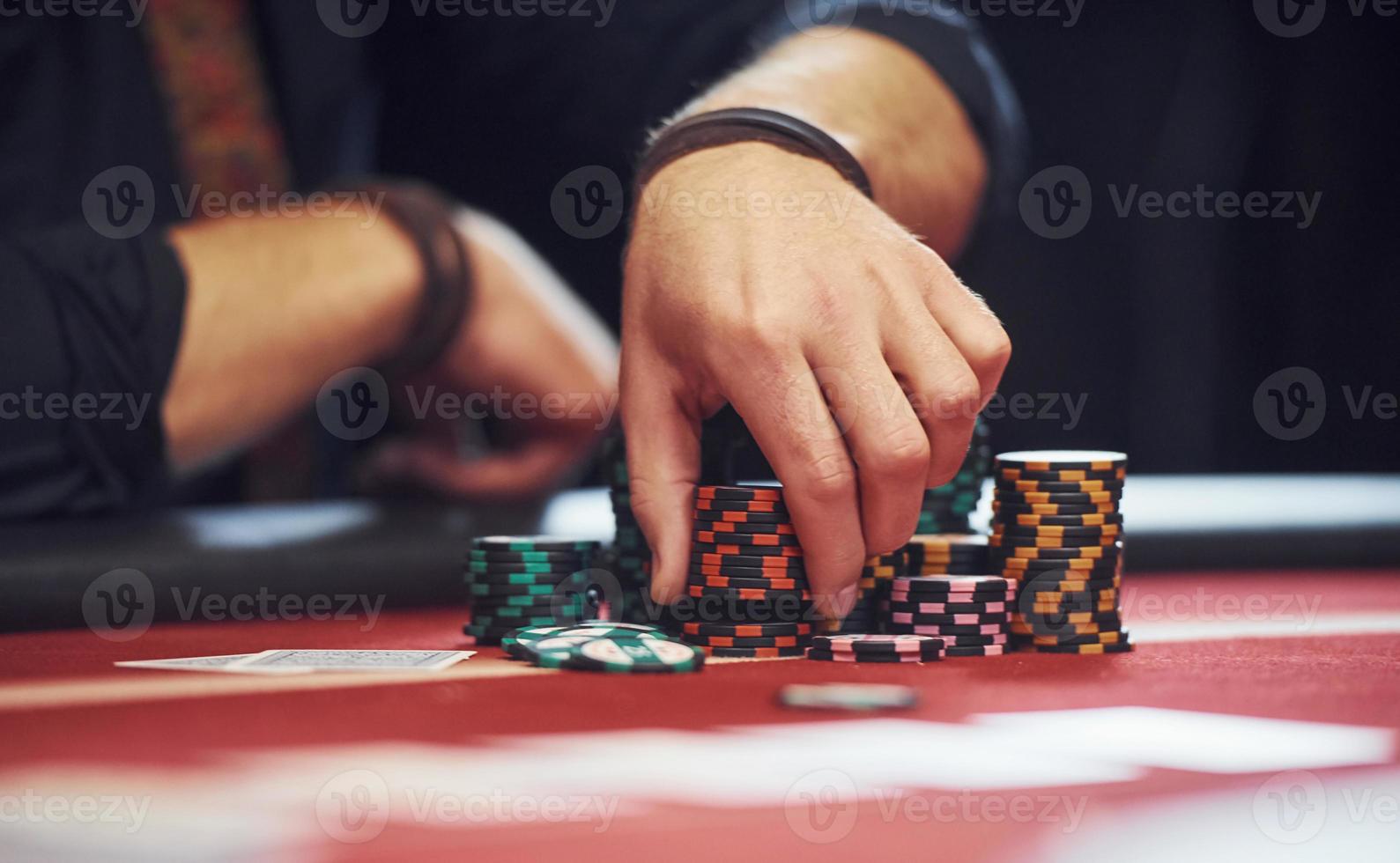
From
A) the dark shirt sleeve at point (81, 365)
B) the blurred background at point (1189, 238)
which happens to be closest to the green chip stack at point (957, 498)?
the dark shirt sleeve at point (81, 365)

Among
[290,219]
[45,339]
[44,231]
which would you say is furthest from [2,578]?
[290,219]

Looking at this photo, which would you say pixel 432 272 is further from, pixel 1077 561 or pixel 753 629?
pixel 1077 561

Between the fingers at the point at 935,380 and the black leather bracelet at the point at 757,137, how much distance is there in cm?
35

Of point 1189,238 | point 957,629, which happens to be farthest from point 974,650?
point 1189,238

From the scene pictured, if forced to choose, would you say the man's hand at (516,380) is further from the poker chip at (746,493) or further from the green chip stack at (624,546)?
the poker chip at (746,493)

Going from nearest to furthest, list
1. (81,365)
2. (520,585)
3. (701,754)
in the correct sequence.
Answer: (701,754), (520,585), (81,365)

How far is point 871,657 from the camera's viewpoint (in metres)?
1.47

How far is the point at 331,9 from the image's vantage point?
368 cm

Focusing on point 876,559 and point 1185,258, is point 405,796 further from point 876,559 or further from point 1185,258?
point 1185,258

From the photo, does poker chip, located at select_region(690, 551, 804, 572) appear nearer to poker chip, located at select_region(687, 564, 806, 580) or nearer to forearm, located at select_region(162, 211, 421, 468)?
poker chip, located at select_region(687, 564, 806, 580)

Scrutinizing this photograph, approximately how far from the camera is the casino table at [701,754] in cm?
77

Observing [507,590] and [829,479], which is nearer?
[829,479]

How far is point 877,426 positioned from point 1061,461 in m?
0.31

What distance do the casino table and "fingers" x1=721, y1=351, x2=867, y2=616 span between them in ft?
0.49
